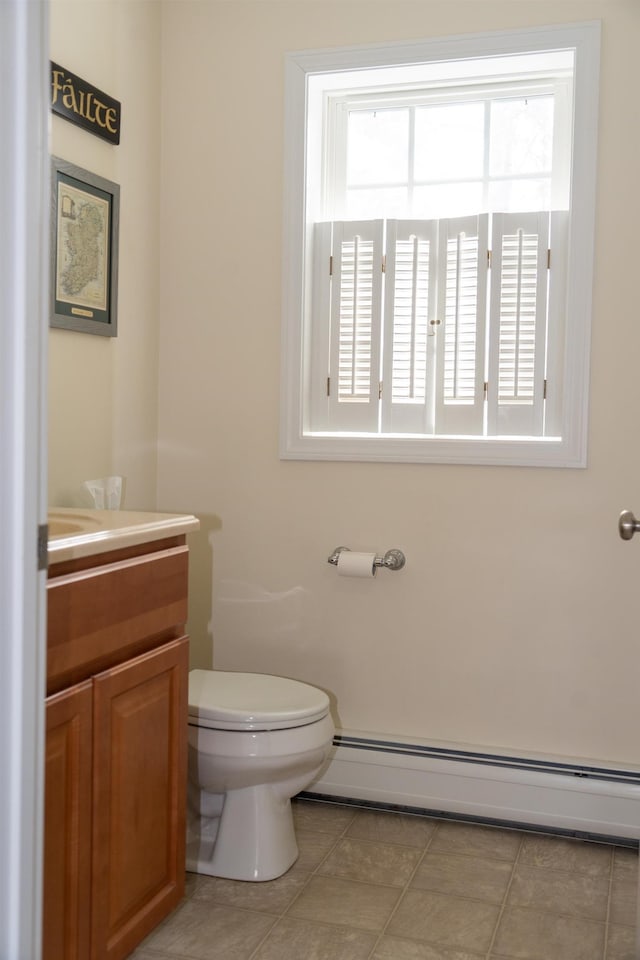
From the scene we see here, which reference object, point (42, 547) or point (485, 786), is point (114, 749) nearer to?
point (42, 547)

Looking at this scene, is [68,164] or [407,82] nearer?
[68,164]

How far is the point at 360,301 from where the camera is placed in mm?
2881

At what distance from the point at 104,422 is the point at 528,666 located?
1424 mm

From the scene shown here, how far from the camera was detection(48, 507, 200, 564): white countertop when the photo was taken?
1.61 m

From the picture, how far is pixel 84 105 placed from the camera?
8.29 ft

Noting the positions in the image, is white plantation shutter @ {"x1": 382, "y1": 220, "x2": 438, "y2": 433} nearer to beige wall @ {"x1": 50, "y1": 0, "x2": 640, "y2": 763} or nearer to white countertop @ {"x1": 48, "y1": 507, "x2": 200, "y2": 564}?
beige wall @ {"x1": 50, "y1": 0, "x2": 640, "y2": 763}

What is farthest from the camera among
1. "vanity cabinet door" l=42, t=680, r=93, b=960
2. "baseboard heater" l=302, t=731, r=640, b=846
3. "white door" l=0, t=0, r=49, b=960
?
"baseboard heater" l=302, t=731, r=640, b=846

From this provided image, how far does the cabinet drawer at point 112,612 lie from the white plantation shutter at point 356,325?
998 mm

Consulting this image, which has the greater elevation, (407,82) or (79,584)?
(407,82)

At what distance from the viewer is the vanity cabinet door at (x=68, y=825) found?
1564 mm

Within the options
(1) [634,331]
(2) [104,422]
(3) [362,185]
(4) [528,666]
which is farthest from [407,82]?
(4) [528,666]

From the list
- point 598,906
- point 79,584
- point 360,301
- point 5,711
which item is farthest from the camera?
point 360,301

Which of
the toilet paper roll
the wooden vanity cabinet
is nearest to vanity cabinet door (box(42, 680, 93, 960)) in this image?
the wooden vanity cabinet

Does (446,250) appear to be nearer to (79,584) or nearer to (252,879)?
(79,584)
